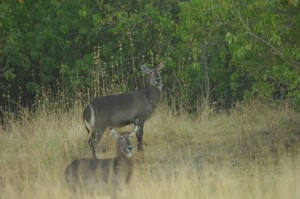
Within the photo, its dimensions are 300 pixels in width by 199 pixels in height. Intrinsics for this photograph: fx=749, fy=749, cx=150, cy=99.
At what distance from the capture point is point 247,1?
10297 mm

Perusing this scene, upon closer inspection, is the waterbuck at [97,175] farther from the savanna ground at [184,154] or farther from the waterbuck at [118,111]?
the waterbuck at [118,111]

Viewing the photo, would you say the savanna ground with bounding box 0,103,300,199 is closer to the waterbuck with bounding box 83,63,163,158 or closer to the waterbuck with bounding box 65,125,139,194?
the waterbuck with bounding box 65,125,139,194

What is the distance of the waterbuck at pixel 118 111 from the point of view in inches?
487

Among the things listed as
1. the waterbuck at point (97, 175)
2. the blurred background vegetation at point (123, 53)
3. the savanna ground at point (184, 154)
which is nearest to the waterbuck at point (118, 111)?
the savanna ground at point (184, 154)

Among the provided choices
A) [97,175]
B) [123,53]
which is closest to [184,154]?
[97,175]

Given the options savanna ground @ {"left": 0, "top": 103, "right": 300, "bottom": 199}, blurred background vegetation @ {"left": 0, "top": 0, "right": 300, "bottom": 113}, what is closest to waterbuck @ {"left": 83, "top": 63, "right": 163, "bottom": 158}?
savanna ground @ {"left": 0, "top": 103, "right": 300, "bottom": 199}

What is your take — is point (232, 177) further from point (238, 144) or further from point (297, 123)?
point (297, 123)

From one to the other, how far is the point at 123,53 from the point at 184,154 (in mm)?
9337

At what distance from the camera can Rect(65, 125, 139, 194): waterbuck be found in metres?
9.29

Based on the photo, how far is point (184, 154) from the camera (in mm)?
11914

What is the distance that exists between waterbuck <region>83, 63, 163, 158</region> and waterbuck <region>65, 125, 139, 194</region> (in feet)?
8.33

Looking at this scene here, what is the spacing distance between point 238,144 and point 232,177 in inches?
84.3

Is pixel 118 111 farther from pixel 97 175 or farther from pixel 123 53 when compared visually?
pixel 123 53

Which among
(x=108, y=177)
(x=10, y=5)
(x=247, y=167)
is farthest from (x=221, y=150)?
(x=10, y=5)
